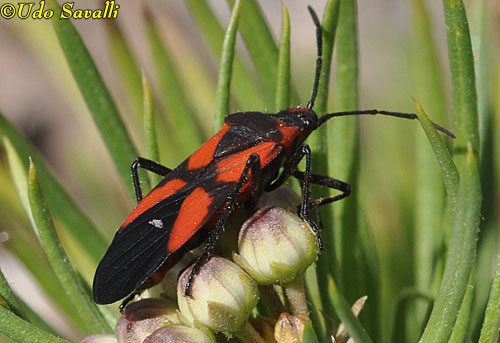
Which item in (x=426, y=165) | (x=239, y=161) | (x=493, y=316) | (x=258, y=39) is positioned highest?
(x=258, y=39)

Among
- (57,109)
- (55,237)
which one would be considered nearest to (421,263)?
(55,237)

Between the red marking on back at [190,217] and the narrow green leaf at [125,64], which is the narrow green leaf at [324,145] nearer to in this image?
the red marking on back at [190,217]

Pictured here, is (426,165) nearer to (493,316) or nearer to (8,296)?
(493,316)

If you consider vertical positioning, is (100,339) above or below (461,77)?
below

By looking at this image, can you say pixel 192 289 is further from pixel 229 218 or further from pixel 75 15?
pixel 75 15

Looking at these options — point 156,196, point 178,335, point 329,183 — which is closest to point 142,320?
point 178,335

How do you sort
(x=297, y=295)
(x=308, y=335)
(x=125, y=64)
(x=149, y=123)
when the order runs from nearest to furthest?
(x=308, y=335)
(x=297, y=295)
(x=149, y=123)
(x=125, y=64)

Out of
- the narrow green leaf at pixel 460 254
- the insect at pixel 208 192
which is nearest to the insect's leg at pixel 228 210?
the insect at pixel 208 192

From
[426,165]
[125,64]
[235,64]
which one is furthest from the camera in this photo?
[125,64]
